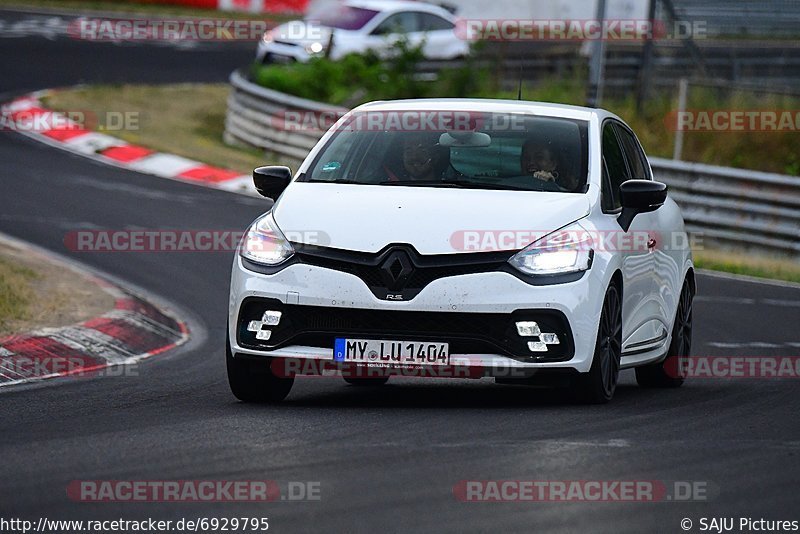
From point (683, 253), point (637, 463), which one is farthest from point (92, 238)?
point (637, 463)

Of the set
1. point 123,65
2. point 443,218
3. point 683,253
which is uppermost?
point 443,218

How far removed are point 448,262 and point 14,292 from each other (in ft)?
15.7

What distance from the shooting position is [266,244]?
8484 millimetres

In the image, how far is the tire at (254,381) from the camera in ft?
28.2

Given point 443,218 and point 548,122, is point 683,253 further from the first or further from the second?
point 443,218

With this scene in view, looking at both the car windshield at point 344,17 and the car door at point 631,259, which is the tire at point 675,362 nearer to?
the car door at point 631,259

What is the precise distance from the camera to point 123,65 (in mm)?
31672

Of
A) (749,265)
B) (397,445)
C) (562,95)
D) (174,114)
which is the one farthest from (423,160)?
(174,114)

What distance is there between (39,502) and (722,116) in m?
19.6

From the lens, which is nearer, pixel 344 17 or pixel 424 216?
pixel 424 216

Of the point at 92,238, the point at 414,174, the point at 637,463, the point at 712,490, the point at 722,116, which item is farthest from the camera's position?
the point at 722,116

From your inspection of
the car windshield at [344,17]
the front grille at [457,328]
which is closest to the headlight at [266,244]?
the front grille at [457,328]

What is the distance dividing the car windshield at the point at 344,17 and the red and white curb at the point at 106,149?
7.15 meters

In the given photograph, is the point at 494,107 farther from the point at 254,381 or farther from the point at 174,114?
the point at 174,114
